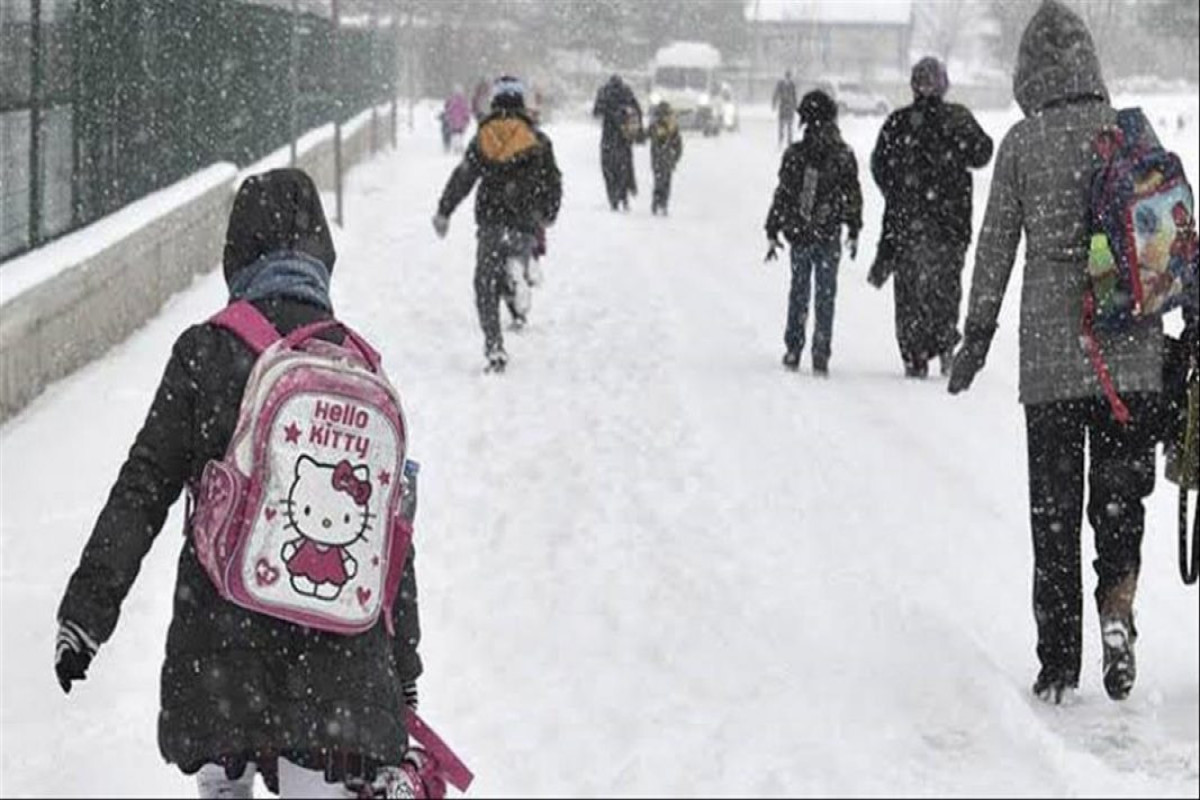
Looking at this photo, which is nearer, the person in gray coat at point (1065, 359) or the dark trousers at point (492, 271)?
the person in gray coat at point (1065, 359)

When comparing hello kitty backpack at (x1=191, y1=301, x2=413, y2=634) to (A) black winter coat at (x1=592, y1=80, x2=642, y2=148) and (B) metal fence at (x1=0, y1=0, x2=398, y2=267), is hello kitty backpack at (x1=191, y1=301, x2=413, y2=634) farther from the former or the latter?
(A) black winter coat at (x1=592, y1=80, x2=642, y2=148)

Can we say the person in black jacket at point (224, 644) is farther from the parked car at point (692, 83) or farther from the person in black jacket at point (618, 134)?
the parked car at point (692, 83)

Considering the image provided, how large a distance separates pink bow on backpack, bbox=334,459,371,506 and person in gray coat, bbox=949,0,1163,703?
2859mm

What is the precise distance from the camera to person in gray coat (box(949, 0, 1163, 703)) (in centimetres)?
587

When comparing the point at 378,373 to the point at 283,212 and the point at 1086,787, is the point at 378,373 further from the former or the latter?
the point at 1086,787

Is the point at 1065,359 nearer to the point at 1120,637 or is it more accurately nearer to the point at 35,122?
the point at 1120,637

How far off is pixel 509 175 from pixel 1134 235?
689 centimetres

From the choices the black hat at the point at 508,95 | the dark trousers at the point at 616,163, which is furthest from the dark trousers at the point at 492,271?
the dark trousers at the point at 616,163

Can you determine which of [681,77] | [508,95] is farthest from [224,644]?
[681,77]

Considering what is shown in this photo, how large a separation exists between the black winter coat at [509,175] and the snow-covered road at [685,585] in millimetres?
969

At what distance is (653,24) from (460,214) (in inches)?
1285

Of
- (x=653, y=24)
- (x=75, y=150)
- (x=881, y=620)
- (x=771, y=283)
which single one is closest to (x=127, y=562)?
(x=881, y=620)

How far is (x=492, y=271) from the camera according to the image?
40.7 feet

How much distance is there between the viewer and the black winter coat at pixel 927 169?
11.4 metres
